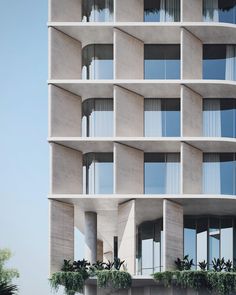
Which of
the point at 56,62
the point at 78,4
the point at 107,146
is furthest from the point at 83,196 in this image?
the point at 78,4

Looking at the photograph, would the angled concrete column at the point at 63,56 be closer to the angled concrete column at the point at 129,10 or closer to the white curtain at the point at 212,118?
the angled concrete column at the point at 129,10

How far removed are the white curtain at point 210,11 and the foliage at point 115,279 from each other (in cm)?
1560

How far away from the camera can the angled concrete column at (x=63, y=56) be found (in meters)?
56.1

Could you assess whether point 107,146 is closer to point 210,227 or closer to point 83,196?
point 83,196

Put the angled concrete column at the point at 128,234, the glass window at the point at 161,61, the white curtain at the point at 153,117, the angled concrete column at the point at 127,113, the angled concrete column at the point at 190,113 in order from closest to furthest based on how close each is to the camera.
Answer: the angled concrete column at the point at 128,234
the angled concrete column at the point at 190,113
the angled concrete column at the point at 127,113
the white curtain at the point at 153,117
the glass window at the point at 161,61

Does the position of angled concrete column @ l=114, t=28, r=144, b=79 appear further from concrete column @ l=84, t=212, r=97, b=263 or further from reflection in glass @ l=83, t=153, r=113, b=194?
concrete column @ l=84, t=212, r=97, b=263

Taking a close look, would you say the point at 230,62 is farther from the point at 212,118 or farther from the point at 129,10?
the point at 129,10

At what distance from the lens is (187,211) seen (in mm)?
57469

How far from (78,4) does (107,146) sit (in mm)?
8565

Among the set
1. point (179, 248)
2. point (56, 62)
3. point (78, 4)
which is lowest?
point (179, 248)

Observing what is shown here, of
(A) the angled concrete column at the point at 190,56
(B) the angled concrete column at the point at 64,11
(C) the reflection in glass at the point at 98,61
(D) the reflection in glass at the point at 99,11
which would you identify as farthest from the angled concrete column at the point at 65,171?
(D) the reflection in glass at the point at 99,11

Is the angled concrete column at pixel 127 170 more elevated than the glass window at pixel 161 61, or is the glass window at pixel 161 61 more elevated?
the glass window at pixel 161 61

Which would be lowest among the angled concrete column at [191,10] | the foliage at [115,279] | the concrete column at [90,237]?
the foliage at [115,279]

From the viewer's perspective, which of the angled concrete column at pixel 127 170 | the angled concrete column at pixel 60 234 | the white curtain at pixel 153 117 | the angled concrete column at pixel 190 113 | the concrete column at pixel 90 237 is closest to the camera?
the angled concrete column at pixel 60 234
